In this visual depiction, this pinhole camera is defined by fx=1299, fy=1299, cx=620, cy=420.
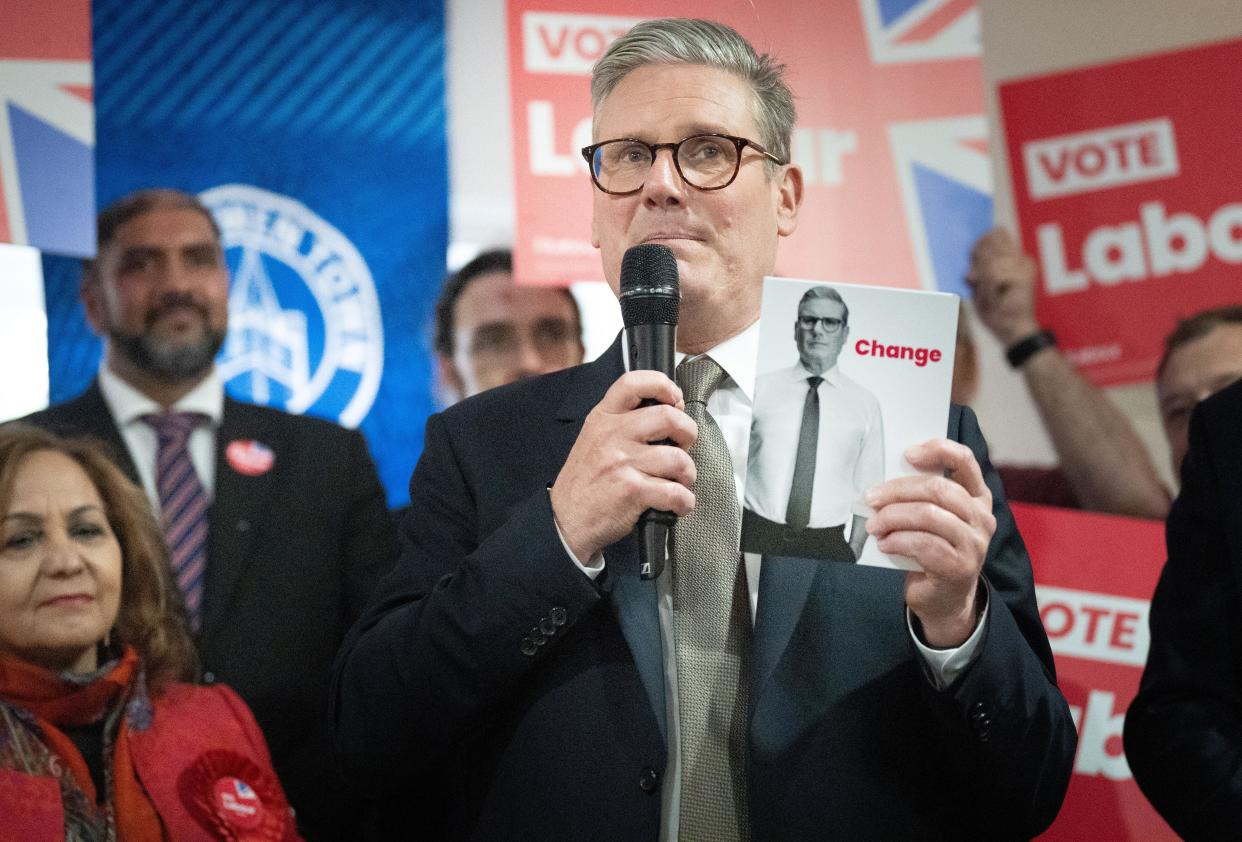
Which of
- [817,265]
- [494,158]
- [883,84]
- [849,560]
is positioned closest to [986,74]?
[883,84]

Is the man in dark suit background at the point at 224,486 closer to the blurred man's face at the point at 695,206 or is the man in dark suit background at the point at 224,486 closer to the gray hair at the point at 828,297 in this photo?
the blurred man's face at the point at 695,206

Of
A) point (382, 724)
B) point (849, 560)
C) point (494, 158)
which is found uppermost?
point (494, 158)

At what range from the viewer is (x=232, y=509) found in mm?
2654

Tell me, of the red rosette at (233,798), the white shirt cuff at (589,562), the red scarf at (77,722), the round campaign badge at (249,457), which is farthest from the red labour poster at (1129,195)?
the red scarf at (77,722)

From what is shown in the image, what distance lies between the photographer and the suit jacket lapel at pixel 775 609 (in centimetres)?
173

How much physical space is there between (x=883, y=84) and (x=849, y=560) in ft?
6.96

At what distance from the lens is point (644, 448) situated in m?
1.57

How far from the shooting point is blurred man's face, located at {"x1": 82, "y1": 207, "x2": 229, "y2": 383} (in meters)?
2.65

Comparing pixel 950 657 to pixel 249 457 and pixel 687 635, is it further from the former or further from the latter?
pixel 249 457

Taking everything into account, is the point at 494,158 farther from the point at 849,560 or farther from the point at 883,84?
the point at 849,560

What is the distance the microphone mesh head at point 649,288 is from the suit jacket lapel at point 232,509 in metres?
1.25

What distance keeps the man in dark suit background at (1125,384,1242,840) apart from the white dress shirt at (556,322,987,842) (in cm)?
56

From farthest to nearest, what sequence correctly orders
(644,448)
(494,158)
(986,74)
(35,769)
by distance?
1. (986,74)
2. (494,158)
3. (35,769)
4. (644,448)

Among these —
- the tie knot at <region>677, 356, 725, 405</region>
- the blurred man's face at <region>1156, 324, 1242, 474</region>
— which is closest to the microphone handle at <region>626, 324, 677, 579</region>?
the tie knot at <region>677, 356, 725, 405</region>
